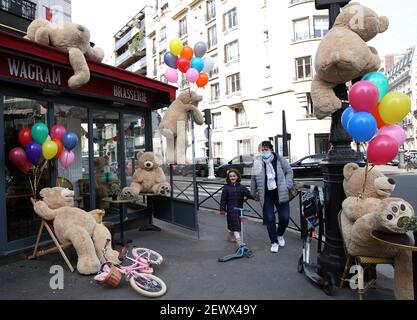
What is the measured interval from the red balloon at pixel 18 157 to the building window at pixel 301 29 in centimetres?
2380

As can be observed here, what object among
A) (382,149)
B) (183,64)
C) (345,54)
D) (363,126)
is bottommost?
(382,149)

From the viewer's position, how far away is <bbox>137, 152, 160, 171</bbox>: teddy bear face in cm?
656

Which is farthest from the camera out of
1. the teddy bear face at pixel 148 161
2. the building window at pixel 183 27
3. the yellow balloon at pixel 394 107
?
the building window at pixel 183 27

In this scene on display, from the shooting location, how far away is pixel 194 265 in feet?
15.4

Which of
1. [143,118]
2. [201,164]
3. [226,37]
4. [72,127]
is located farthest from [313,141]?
[72,127]

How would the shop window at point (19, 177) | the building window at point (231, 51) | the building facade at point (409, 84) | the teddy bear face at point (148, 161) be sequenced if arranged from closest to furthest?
the shop window at point (19, 177)
the teddy bear face at point (148, 161)
the building window at point (231, 51)
the building facade at point (409, 84)

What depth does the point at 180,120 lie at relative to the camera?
6.45 meters

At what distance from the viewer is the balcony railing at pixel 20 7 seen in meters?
7.39

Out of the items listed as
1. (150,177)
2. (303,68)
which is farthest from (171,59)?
(303,68)

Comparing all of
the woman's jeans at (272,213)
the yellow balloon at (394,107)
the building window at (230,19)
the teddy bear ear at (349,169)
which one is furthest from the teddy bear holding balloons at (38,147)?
the building window at (230,19)

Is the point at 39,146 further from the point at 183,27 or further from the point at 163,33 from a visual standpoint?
the point at 163,33

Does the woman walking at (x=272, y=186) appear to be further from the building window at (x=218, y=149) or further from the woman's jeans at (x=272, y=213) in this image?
the building window at (x=218, y=149)

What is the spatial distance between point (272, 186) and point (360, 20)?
2632 millimetres
